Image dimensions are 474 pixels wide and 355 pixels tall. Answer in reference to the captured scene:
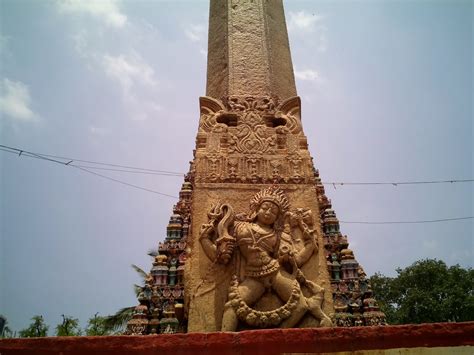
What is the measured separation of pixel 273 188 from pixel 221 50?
258cm

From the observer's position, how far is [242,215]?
328 cm

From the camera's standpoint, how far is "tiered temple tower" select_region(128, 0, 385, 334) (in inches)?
116

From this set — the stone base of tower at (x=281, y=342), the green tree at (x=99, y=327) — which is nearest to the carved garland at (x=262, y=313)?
the stone base of tower at (x=281, y=342)

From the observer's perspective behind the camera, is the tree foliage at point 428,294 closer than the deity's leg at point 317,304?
No

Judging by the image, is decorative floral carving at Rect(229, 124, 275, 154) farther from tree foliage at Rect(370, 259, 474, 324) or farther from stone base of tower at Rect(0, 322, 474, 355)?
tree foliage at Rect(370, 259, 474, 324)

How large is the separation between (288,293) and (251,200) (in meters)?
0.95

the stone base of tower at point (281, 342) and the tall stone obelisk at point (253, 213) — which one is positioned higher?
the tall stone obelisk at point (253, 213)

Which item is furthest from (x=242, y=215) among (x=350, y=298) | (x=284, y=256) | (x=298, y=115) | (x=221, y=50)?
(x=350, y=298)

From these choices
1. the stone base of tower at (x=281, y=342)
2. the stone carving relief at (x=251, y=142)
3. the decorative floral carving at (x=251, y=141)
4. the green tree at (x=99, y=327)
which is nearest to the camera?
the stone base of tower at (x=281, y=342)

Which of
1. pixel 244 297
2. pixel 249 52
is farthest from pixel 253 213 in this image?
pixel 249 52

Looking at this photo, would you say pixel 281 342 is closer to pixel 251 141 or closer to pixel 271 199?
pixel 271 199

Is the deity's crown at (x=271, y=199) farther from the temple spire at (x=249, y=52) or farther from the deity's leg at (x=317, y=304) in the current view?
the temple spire at (x=249, y=52)

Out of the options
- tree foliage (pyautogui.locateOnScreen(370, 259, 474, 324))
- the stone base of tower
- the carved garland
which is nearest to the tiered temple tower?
the carved garland

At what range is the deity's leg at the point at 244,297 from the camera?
2.81m
